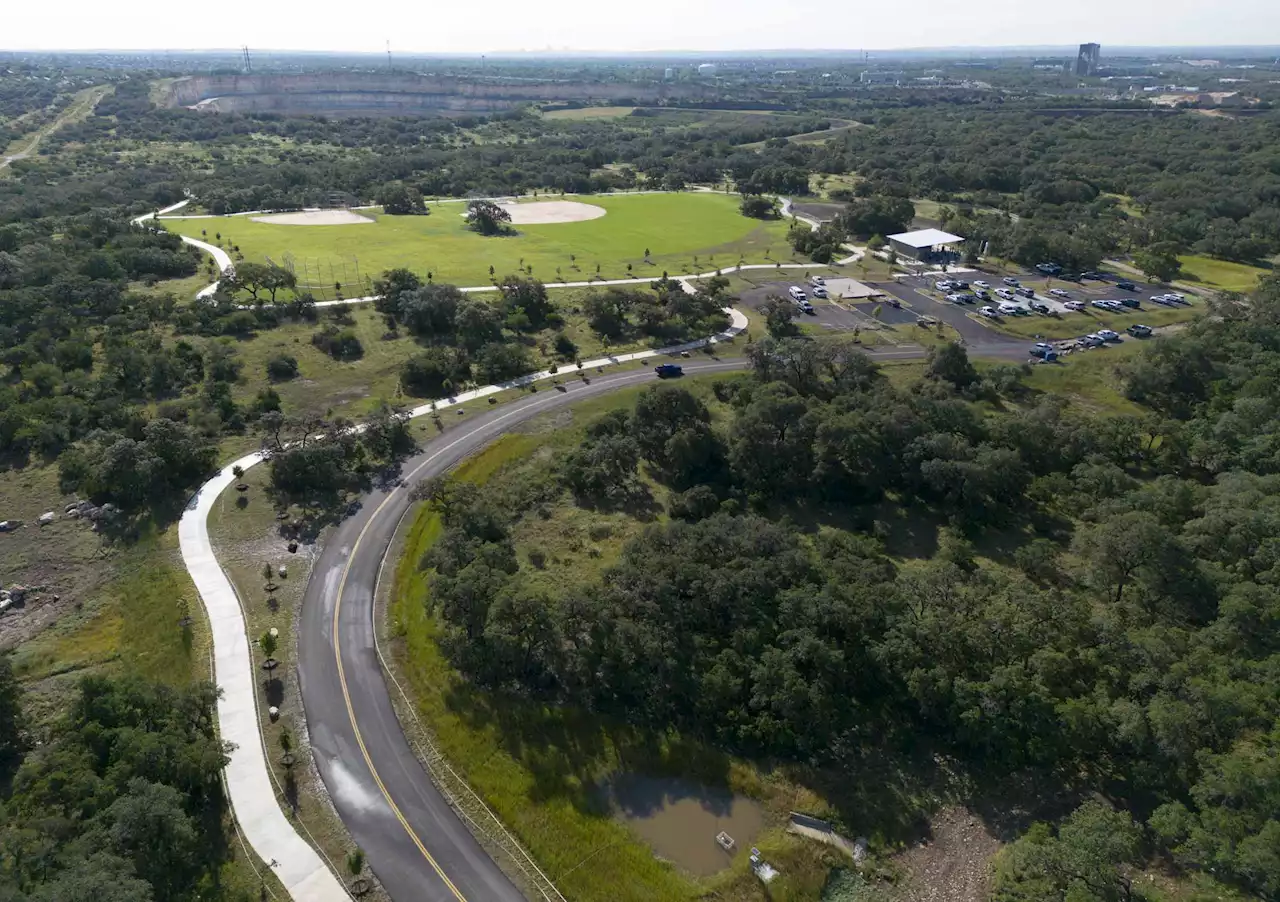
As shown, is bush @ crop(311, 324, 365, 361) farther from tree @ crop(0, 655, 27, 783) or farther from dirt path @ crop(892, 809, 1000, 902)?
dirt path @ crop(892, 809, 1000, 902)

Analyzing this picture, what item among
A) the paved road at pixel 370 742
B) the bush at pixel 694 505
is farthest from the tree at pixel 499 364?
the bush at pixel 694 505

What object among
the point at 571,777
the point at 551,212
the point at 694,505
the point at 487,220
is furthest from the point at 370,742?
the point at 551,212

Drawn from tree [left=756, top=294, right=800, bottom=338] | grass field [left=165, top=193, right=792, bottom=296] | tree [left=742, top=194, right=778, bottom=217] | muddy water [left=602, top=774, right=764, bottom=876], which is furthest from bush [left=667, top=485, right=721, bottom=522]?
tree [left=742, top=194, right=778, bottom=217]

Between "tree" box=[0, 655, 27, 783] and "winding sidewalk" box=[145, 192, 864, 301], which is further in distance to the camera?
"winding sidewalk" box=[145, 192, 864, 301]

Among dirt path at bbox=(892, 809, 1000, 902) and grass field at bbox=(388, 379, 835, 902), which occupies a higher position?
grass field at bbox=(388, 379, 835, 902)

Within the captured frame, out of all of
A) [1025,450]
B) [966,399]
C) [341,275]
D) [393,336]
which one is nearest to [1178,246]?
[966,399]

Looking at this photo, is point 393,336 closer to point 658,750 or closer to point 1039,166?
point 658,750
